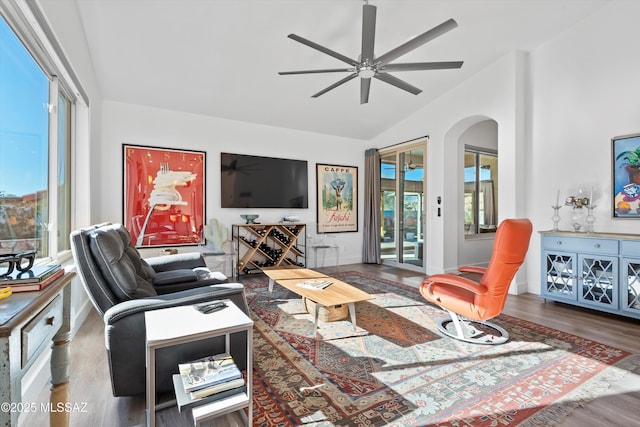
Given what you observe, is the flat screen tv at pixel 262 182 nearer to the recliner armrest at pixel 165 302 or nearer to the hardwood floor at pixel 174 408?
the hardwood floor at pixel 174 408

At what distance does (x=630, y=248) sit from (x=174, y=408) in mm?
4046

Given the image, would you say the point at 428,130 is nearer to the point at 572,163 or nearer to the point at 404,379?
the point at 572,163

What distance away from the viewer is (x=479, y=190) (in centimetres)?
582

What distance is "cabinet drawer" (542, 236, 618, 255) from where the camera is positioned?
301 centimetres

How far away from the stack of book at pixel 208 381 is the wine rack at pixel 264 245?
335cm

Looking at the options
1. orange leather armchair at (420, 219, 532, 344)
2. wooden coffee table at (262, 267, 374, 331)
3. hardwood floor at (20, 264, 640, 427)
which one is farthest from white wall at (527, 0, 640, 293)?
wooden coffee table at (262, 267, 374, 331)

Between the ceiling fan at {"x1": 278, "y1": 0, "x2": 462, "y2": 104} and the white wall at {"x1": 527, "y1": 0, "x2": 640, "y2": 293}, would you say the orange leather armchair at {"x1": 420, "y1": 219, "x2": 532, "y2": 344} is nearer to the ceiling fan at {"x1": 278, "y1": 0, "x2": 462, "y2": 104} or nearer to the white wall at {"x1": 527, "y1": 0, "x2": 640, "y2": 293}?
the ceiling fan at {"x1": 278, "y1": 0, "x2": 462, "y2": 104}

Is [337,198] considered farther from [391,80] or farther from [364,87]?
[391,80]

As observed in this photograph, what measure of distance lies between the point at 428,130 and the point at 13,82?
16.4ft

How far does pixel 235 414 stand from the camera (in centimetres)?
165

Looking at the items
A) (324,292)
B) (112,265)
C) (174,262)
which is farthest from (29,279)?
(174,262)

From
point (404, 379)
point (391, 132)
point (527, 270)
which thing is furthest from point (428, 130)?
point (404, 379)

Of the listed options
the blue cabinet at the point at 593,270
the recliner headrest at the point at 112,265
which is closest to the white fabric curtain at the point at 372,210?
the blue cabinet at the point at 593,270

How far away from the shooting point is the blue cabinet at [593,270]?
113 inches
